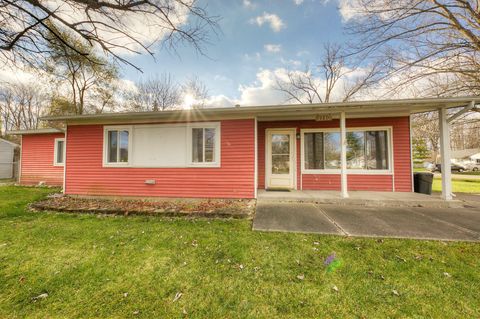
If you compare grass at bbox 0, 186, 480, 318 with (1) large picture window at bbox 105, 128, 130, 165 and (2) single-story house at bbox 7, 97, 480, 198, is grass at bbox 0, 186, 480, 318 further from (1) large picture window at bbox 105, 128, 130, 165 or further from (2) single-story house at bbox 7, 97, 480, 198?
(1) large picture window at bbox 105, 128, 130, 165

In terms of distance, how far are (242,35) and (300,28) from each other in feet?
9.27

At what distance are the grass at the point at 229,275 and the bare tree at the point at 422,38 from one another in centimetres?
718

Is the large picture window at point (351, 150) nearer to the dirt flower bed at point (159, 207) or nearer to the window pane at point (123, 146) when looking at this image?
the dirt flower bed at point (159, 207)

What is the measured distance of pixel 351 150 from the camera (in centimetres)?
696

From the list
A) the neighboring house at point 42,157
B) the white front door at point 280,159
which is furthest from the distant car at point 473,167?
the neighboring house at point 42,157

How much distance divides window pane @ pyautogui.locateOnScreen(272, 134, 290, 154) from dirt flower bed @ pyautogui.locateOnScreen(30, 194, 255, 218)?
2533 millimetres

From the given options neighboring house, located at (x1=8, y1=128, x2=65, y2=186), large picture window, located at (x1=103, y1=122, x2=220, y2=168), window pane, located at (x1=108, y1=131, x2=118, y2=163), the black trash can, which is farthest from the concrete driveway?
neighboring house, located at (x1=8, y1=128, x2=65, y2=186)

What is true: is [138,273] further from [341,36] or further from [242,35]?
[242,35]

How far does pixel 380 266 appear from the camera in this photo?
100 inches

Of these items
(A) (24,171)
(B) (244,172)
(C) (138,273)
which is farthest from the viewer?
(A) (24,171)

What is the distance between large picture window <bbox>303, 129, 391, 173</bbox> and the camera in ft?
22.1

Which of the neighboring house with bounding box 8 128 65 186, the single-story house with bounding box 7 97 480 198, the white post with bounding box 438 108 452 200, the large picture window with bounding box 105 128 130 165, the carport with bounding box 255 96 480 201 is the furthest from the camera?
Answer: the neighboring house with bounding box 8 128 65 186

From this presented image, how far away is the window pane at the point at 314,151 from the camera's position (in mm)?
7086

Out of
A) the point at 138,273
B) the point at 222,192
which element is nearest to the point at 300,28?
the point at 222,192
